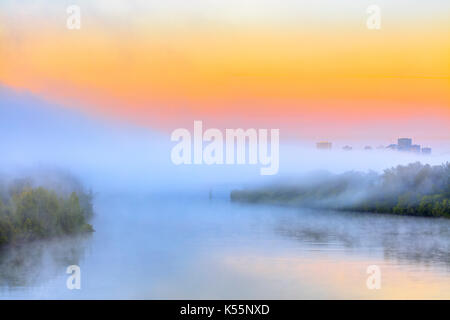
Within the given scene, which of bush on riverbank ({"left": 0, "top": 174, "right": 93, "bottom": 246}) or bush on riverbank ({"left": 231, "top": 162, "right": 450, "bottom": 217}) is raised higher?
bush on riverbank ({"left": 0, "top": 174, "right": 93, "bottom": 246})

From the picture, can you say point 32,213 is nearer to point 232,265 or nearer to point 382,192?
point 232,265

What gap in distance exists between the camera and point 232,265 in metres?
19.9

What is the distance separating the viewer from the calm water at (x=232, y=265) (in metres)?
15.5

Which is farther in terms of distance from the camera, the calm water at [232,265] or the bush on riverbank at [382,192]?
the bush on riverbank at [382,192]

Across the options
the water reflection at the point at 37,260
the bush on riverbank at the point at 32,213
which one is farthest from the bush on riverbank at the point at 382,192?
the water reflection at the point at 37,260

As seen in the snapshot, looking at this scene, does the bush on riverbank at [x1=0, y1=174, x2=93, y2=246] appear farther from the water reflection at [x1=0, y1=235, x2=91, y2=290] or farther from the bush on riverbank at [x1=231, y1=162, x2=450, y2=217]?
the bush on riverbank at [x1=231, y1=162, x2=450, y2=217]

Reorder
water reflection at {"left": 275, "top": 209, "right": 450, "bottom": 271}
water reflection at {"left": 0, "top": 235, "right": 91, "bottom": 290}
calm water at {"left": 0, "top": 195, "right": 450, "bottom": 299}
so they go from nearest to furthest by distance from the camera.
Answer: calm water at {"left": 0, "top": 195, "right": 450, "bottom": 299} → water reflection at {"left": 0, "top": 235, "right": 91, "bottom": 290} → water reflection at {"left": 275, "top": 209, "right": 450, "bottom": 271}

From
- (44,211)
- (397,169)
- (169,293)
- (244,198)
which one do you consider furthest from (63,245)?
(244,198)

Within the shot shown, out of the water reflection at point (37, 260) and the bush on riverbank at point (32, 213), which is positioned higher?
the bush on riverbank at point (32, 213)

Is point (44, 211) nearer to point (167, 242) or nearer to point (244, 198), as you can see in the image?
point (167, 242)

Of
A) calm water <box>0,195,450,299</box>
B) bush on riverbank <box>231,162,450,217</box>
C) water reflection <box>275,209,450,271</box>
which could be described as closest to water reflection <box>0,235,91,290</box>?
calm water <box>0,195,450,299</box>

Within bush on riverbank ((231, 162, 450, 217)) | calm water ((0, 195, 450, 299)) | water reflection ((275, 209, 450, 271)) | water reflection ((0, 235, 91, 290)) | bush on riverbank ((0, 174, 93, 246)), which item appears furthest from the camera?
bush on riverbank ((231, 162, 450, 217))

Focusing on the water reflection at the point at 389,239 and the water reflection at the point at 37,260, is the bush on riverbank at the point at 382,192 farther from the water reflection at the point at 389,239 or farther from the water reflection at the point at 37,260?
the water reflection at the point at 37,260

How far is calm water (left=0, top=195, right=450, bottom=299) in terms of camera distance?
15.5m
